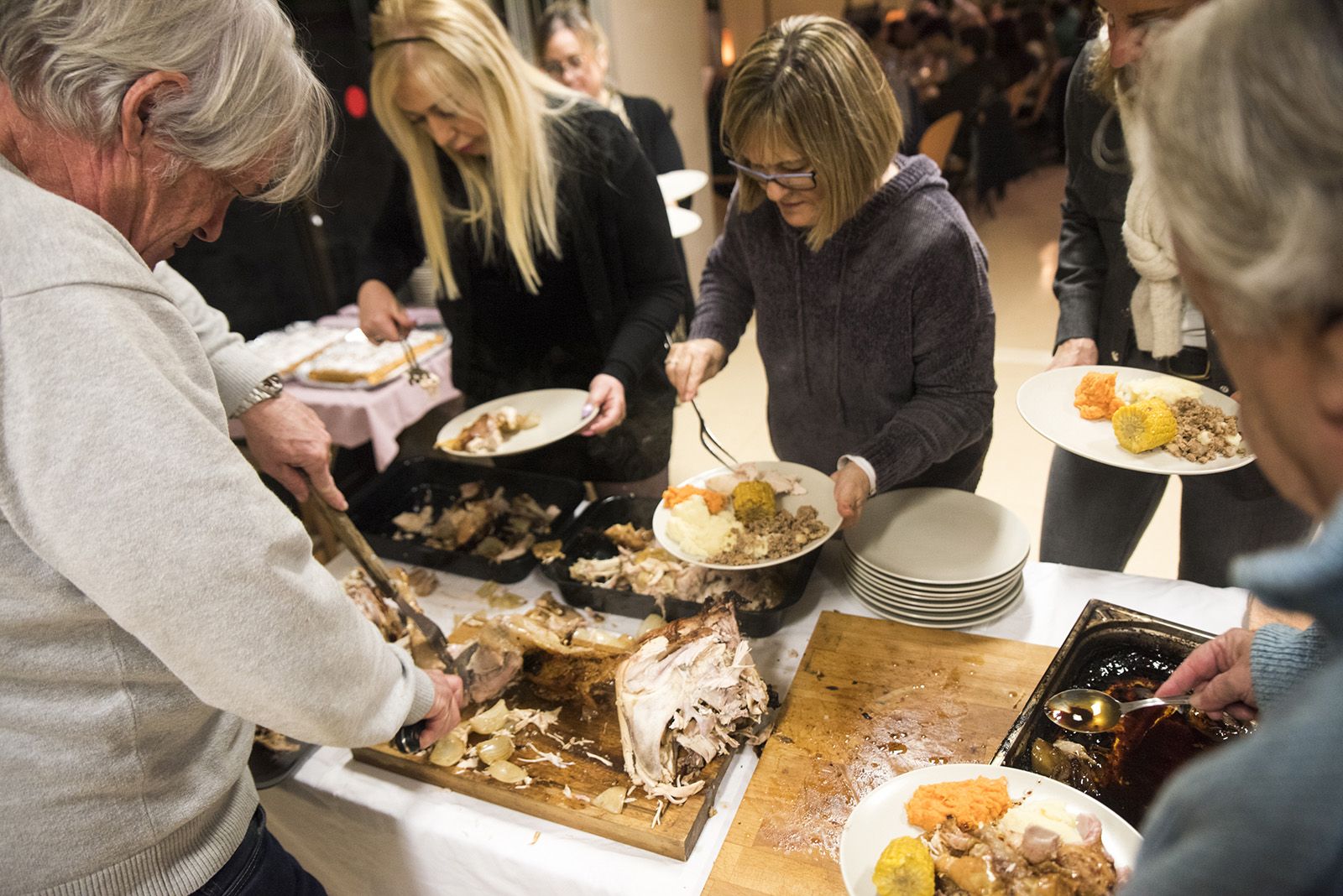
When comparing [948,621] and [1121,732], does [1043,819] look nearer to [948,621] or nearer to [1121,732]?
[1121,732]

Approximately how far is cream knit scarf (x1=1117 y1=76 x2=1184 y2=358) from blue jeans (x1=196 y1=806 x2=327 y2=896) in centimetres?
199

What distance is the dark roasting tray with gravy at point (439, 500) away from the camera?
197cm

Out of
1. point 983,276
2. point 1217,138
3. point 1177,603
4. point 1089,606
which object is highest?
point 1217,138

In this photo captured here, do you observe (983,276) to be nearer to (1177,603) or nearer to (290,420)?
(1177,603)

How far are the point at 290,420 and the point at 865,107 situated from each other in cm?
135

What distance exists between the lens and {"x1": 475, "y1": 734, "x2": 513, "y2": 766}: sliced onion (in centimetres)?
145

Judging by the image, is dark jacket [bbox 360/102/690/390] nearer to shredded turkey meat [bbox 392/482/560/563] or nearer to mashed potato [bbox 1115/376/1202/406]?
shredded turkey meat [bbox 392/482/560/563]

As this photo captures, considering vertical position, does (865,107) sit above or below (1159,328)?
above

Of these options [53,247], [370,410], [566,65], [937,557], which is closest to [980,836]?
[937,557]

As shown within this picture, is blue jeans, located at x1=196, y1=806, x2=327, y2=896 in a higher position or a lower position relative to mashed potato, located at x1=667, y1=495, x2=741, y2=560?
lower

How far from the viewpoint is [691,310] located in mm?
2820

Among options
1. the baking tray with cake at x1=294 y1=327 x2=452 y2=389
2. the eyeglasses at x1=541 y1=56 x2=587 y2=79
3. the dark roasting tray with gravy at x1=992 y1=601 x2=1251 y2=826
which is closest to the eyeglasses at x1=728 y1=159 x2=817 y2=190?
the dark roasting tray with gravy at x1=992 y1=601 x2=1251 y2=826

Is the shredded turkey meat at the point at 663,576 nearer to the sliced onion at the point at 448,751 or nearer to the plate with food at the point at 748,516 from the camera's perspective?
the plate with food at the point at 748,516

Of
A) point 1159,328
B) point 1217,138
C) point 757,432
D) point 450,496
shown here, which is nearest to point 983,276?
point 1159,328
